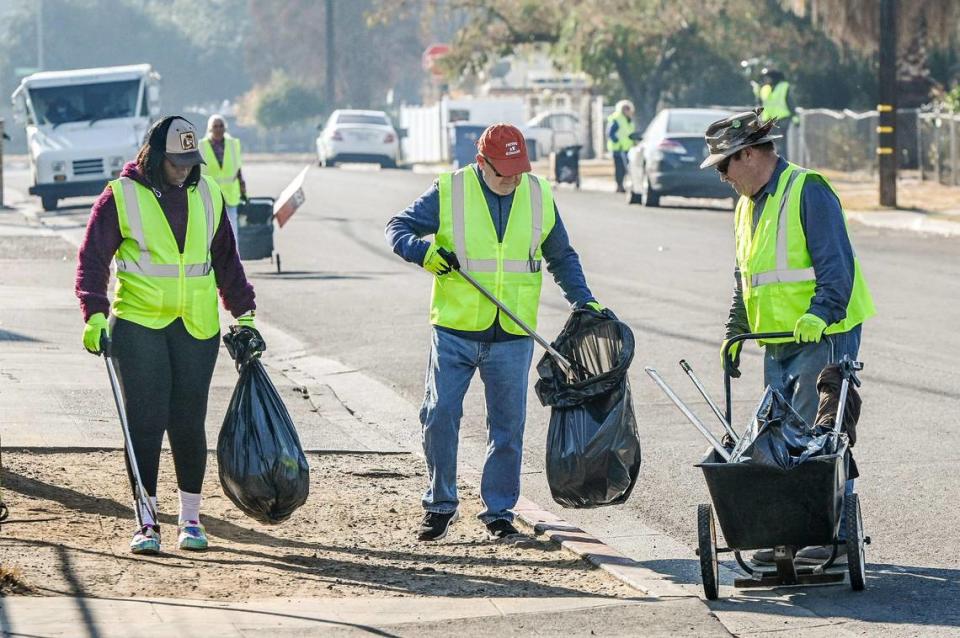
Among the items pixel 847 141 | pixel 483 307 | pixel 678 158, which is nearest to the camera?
pixel 483 307

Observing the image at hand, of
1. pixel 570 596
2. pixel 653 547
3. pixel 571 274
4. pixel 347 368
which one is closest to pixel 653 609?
pixel 570 596

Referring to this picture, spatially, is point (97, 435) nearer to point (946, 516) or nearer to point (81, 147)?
point (946, 516)

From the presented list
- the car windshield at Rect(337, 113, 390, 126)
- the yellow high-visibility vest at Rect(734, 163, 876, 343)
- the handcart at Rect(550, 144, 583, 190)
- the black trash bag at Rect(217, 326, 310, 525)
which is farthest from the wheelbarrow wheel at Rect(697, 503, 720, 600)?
the car windshield at Rect(337, 113, 390, 126)

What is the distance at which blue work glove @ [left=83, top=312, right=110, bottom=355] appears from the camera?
23.0 feet

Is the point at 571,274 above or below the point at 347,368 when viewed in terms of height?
above

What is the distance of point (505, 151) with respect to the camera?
730 cm

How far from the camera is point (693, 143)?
2786 cm

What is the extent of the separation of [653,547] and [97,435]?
3.36 m

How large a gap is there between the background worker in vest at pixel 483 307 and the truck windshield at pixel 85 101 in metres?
25.6

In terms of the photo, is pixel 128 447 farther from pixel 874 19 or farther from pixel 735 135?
pixel 874 19

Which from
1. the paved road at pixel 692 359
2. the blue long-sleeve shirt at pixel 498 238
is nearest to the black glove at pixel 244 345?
the blue long-sleeve shirt at pixel 498 238

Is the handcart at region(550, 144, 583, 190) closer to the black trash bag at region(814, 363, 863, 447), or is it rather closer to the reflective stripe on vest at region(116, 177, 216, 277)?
the reflective stripe on vest at region(116, 177, 216, 277)

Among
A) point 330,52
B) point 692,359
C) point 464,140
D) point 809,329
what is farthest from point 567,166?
point 330,52

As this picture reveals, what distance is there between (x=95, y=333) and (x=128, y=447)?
50 centimetres
